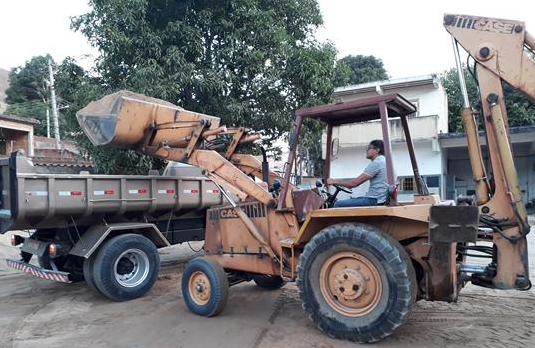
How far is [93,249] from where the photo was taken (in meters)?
6.03

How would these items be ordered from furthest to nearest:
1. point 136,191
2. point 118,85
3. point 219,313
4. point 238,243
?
→ point 118,85 < point 136,191 < point 238,243 < point 219,313

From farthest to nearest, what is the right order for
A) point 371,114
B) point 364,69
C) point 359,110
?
point 364,69 < point 371,114 < point 359,110

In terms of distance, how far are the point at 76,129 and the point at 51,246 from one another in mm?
3837

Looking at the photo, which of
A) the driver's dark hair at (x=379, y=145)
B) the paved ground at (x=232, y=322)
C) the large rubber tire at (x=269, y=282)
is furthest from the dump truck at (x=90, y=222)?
the driver's dark hair at (x=379, y=145)

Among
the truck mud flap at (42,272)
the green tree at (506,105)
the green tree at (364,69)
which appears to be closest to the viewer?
the truck mud flap at (42,272)

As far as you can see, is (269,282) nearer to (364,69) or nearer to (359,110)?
(359,110)

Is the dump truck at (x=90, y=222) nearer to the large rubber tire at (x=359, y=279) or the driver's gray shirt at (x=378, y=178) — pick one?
the large rubber tire at (x=359, y=279)

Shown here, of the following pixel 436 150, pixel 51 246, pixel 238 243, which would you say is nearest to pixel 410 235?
pixel 238 243

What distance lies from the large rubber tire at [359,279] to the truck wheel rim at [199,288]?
1.36 meters

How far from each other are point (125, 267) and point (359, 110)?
3.99 meters

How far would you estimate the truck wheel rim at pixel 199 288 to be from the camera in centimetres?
527

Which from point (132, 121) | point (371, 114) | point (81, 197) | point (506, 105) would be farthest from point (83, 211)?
point (506, 105)

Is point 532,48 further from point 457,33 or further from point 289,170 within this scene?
point 289,170

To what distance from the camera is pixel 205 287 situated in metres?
5.32
